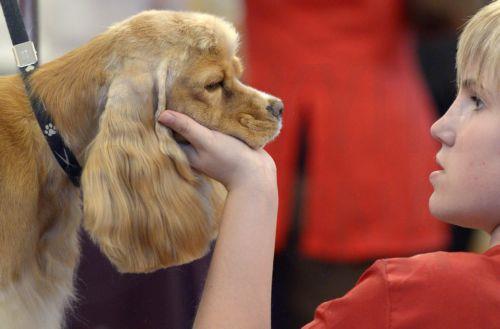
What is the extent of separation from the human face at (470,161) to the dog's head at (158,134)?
32cm

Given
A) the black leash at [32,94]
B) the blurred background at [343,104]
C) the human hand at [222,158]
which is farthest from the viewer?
the blurred background at [343,104]

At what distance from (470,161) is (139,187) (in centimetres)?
47

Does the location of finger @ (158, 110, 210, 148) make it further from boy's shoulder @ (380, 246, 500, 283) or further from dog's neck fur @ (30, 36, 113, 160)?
boy's shoulder @ (380, 246, 500, 283)

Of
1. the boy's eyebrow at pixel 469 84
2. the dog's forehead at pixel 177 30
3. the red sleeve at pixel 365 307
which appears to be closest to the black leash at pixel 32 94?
the dog's forehead at pixel 177 30

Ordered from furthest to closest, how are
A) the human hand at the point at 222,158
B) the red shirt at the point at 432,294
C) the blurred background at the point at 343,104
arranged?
1. the blurred background at the point at 343,104
2. the human hand at the point at 222,158
3. the red shirt at the point at 432,294

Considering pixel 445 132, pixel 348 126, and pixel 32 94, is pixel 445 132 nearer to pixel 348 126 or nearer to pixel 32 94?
pixel 32 94

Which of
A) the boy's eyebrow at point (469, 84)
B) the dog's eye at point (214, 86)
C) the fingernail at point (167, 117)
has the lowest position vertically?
the fingernail at point (167, 117)

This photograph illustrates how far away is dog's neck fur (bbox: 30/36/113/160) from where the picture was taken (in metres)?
1.25

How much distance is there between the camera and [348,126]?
194 cm

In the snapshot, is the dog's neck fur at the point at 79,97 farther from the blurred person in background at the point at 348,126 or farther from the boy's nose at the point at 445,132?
the blurred person in background at the point at 348,126

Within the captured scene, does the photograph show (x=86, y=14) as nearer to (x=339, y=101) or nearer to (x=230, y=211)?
(x=339, y=101)

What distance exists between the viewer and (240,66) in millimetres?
1364

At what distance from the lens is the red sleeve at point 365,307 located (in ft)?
3.09

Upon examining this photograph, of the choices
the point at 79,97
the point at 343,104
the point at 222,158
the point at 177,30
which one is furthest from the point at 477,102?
the point at 343,104
